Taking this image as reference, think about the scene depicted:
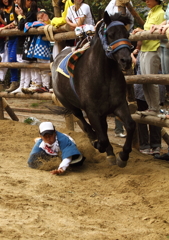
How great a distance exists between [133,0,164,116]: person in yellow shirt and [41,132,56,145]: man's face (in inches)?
65.0


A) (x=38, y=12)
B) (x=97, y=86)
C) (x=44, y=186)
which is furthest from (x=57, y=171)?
(x=38, y=12)

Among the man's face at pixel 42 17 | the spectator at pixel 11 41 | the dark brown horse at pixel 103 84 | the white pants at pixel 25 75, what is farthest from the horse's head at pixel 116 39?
the spectator at pixel 11 41

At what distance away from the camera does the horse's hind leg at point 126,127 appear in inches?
217

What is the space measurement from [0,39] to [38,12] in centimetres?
148

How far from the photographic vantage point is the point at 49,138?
19.4 feet

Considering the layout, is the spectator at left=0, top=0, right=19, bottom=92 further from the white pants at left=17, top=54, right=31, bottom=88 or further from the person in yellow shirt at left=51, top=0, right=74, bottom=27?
the person in yellow shirt at left=51, top=0, right=74, bottom=27

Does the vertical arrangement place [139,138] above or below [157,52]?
below

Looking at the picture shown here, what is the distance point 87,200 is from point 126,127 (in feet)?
4.66

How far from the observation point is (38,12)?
28.2 feet

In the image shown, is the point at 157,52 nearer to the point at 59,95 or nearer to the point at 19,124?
the point at 59,95

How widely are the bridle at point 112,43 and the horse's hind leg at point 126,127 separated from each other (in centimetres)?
83

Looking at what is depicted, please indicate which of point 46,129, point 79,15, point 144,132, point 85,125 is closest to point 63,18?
point 79,15

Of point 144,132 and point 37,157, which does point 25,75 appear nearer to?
point 144,132

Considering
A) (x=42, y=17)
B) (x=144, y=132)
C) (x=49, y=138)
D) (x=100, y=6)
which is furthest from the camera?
(x=100, y=6)
